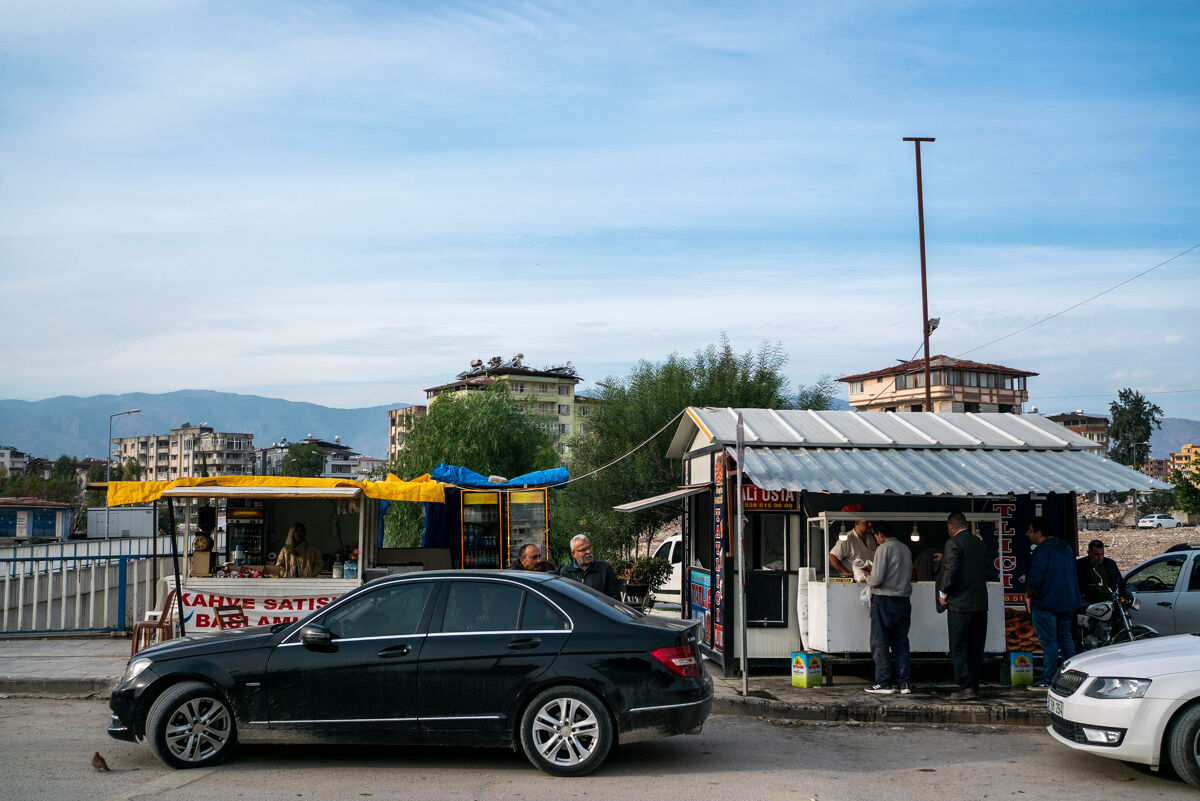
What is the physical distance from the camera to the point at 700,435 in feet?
46.0

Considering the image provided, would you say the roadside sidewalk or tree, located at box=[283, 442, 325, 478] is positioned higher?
tree, located at box=[283, 442, 325, 478]

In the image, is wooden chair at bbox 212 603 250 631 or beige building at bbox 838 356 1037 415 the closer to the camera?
wooden chair at bbox 212 603 250 631

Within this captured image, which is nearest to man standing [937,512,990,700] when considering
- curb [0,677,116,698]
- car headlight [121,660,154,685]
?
car headlight [121,660,154,685]

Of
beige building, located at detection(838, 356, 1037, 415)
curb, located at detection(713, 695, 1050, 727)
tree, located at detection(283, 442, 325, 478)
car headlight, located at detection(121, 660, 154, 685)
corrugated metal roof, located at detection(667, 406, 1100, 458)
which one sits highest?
beige building, located at detection(838, 356, 1037, 415)

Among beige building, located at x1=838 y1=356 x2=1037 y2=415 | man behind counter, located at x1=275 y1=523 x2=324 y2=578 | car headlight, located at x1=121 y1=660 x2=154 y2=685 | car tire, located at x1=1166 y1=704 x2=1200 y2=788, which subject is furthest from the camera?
beige building, located at x1=838 y1=356 x2=1037 y2=415

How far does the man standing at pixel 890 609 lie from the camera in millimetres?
10945

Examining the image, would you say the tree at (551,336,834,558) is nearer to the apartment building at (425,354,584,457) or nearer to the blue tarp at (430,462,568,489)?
the blue tarp at (430,462,568,489)

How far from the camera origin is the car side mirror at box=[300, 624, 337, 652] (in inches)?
295

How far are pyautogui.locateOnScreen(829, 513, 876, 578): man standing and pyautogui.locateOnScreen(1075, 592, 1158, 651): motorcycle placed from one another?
2.76 m

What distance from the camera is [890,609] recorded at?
1097 centimetres

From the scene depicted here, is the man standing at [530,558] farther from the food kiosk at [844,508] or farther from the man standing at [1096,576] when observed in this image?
the man standing at [1096,576]

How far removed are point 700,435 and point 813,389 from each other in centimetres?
2302

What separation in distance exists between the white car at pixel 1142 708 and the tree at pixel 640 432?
24.4 m

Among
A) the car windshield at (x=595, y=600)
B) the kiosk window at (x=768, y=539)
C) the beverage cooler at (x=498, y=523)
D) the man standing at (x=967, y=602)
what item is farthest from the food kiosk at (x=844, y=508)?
the beverage cooler at (x=498, y=523)
